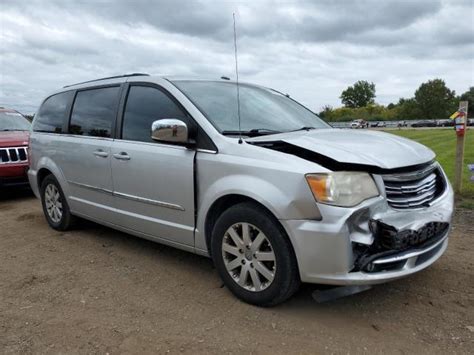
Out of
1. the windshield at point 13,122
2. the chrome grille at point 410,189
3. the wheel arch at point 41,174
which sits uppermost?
the windshield at point 13,122

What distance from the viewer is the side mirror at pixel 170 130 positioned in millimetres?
3414

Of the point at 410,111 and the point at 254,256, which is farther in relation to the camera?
the point at 410,111

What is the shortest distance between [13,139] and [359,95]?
113 m

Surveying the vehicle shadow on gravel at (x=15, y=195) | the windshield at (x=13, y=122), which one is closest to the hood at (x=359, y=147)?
the vehicle shadow on gravel at (x=15, y=195)

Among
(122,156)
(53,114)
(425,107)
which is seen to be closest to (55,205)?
(53,114)

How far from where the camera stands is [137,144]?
4.04 metres

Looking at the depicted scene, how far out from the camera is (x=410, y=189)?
304 cm

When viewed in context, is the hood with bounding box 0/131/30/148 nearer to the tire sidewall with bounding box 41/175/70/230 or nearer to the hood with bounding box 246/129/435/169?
the tire sidewall with bounding box 41/175/70/230

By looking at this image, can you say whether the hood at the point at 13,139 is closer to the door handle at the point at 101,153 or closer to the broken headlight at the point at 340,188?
the door handle at the point at 101,153

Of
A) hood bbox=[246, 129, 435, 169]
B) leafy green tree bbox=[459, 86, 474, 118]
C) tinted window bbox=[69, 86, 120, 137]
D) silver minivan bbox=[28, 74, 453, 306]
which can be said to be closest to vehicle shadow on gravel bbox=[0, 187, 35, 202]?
tinted window bbox=[69, 86, 120, 137]

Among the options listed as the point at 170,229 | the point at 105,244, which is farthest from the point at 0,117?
the point at 170,229

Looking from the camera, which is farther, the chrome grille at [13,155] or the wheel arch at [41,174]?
the chrome grille at [13,155]

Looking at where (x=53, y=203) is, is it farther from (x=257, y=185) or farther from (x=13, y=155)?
(x=257, y=185)

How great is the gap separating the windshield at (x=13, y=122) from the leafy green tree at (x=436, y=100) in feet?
281
